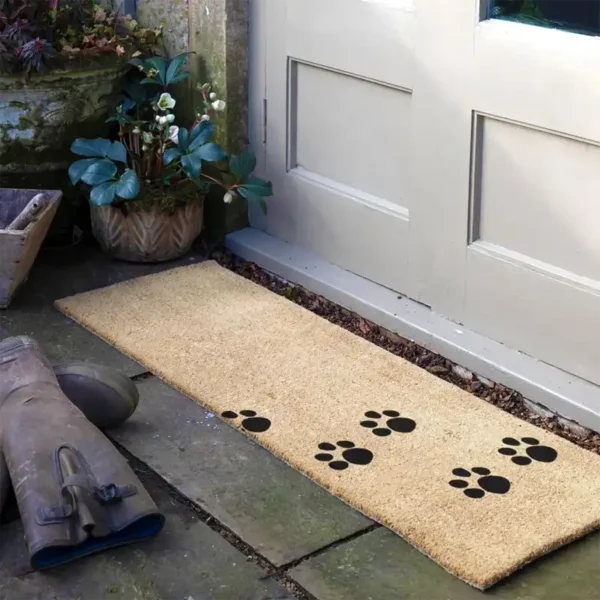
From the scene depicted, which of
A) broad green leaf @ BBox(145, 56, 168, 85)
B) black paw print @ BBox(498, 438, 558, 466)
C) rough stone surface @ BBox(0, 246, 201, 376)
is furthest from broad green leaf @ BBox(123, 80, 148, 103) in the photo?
black paw print @ BBox(498, 438, 558, 466)

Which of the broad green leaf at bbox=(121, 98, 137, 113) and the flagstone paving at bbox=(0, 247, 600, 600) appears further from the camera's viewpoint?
the broad green leaf at bbox=(121, 98, 137, 113)

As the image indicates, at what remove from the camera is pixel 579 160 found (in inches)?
91.5

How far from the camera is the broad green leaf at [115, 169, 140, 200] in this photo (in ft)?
9.52

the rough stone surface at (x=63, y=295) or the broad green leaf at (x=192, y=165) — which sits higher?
the broad green leaf at (x=192, y=165)

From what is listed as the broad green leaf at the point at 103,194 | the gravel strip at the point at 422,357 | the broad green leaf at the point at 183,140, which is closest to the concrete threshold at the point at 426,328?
the gravel strip at the point at 422,357

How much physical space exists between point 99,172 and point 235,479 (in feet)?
3.77

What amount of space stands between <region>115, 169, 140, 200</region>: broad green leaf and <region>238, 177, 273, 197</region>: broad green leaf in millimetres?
306

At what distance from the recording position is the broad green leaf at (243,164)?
3084 mm

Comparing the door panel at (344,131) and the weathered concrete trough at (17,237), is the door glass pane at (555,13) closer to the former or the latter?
the door panel at (344,131)

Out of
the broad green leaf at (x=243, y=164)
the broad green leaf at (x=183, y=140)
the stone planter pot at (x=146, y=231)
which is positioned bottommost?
the stone planter pot at (x=146, y=231)

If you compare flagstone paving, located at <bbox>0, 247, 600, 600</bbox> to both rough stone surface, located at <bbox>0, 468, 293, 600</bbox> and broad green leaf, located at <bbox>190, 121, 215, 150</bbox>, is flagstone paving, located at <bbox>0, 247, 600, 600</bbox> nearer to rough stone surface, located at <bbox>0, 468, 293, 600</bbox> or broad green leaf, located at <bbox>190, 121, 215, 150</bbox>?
rough stone surface, located at <bbox>0, 468, 293, 600</bbox>

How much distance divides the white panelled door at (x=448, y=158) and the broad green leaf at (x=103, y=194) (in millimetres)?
500

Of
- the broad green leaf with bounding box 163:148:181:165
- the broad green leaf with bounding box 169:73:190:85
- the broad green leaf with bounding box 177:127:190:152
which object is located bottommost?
the broad green leaf with bounding box 163:148:181:165

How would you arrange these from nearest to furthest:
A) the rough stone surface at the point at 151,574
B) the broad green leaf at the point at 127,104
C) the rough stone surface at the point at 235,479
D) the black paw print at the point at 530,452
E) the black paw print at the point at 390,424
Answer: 1. the rough stone surface at the point at 151,574
2. the rough stone surface at the point at 235,479
3. the black paw print at the point at 530,452
4. the black paw print at the point at 390,424
5. the broad green leaf at the point at 127,104
